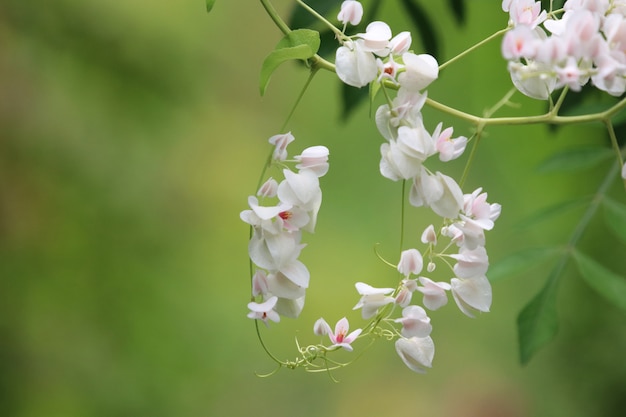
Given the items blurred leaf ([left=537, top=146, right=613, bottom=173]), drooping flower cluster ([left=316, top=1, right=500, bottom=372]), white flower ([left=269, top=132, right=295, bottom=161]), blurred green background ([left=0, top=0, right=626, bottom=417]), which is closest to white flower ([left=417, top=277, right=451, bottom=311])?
drooping flower cluster ([left=316, top=1, right=500, bottom=372])

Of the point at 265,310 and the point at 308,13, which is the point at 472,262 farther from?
the point at 308,13

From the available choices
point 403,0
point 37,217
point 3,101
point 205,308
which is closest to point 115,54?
point 3,101

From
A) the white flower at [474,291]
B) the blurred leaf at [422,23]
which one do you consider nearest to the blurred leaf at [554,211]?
the blurred leaf at [422,23]

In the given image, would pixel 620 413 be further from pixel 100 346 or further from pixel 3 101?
pixel 3 101

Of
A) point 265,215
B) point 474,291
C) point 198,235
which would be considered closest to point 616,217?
point 474,291

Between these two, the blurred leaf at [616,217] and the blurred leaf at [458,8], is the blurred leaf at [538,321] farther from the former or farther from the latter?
the blurred leaf at [458,8]
